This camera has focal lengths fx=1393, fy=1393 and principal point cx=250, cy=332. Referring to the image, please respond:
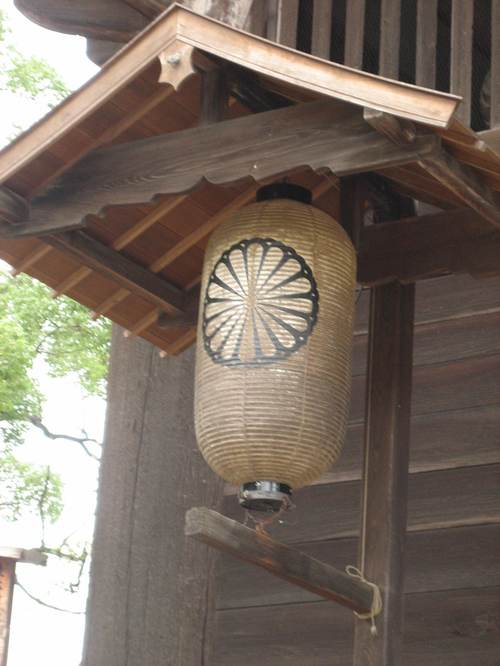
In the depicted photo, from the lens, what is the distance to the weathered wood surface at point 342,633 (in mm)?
5039

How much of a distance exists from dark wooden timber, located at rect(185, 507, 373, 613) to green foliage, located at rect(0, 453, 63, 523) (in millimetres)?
8324

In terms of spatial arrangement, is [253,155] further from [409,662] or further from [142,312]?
[409,662]


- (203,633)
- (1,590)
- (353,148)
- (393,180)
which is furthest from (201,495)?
(353,148)

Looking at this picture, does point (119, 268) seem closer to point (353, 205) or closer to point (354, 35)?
point (353, 205)

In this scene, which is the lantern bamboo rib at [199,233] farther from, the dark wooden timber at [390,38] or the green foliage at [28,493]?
the green foliage at [28,493]

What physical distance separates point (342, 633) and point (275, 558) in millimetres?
1432

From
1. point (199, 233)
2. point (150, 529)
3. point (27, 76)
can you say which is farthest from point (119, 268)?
point (27, 76)

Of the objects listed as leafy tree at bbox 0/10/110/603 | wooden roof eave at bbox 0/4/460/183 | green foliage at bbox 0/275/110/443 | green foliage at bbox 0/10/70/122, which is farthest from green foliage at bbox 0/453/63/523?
wooden roof eave at bbox 0/4/460/183

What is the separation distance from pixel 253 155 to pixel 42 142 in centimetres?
69

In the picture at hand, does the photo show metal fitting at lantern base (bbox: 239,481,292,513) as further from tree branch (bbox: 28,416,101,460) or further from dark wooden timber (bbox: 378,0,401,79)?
tree branch (bbox: 28,416,101,460)

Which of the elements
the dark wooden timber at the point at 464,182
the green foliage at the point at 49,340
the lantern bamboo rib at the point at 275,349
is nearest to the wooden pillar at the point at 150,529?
the lantern bamboo rib at the point at 275,349

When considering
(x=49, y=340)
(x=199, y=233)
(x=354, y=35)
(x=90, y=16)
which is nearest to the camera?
(x=199, y=233)

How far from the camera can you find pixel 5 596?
5.32m

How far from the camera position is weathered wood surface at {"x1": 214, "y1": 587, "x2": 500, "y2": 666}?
5039 millimetres
